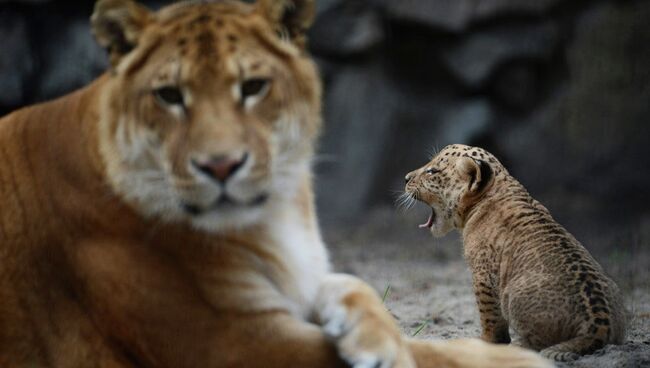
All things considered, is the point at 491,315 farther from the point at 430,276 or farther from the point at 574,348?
the point at 430,276

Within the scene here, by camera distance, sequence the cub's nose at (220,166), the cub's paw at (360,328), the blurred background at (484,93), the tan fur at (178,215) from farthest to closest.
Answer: the blurred background at (484,93) → the cub's paw at (360,328) → the tan fur at (178,215) → the cub's nose at (220,166)

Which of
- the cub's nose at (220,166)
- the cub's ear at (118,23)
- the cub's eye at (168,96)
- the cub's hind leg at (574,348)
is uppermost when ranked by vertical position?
the cub's ear at (118,23)

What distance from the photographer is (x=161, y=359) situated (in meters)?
Result: 2.92

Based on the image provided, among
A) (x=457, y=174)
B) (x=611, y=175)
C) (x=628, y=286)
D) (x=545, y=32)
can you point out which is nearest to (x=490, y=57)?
(x=545, y=32)

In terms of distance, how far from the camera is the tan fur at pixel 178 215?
2.78 metres

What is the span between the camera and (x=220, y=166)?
2.64 meters

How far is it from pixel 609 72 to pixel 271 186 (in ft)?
19.4

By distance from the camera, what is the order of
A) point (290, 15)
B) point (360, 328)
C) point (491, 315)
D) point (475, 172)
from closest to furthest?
point (360, 328) → point (290, 15) → point (491, 315) → point (475, 172)

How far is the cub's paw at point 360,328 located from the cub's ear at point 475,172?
1571 mm

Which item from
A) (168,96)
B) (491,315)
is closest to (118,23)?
(168,96)

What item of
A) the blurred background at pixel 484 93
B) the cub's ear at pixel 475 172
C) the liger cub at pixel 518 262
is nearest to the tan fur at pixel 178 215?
the liger cub at pixel 518 262

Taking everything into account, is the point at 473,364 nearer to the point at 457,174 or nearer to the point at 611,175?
the point at 457,174

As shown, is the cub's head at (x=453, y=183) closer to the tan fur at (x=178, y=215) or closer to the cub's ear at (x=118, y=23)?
the tan fur at (x=178, y=215)

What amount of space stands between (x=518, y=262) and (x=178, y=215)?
1782mm
